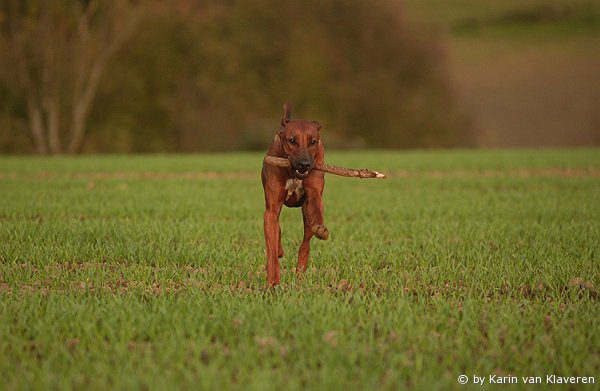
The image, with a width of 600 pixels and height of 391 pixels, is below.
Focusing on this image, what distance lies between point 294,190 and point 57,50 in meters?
42.6

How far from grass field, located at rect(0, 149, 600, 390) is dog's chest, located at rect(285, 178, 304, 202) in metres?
0.81

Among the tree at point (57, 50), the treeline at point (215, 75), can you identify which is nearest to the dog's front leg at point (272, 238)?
the treeline at point (215, 75)

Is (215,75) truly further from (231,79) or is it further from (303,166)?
(303,166)

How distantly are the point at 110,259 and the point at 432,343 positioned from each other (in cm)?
436

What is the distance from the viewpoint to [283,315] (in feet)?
16.3

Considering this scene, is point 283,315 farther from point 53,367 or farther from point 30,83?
point 30,83

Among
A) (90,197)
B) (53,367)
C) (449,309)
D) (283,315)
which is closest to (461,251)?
(449,309)

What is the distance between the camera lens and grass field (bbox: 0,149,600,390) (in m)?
4.10

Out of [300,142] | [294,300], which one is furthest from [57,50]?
[294,300]

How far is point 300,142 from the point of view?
19.0ft

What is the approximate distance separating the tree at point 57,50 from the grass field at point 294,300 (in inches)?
1337

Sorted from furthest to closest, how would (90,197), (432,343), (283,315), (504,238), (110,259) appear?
(90,197) → (504,238) → (110,259) → (283,315) → (432,343)

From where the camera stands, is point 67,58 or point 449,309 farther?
point 67,58

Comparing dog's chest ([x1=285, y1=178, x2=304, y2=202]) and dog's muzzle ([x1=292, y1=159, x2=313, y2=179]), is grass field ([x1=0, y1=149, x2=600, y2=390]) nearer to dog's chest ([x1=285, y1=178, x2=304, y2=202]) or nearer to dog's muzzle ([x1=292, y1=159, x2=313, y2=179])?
dog's chest ([x1=285, y1=178, x2=304, y2=202])
